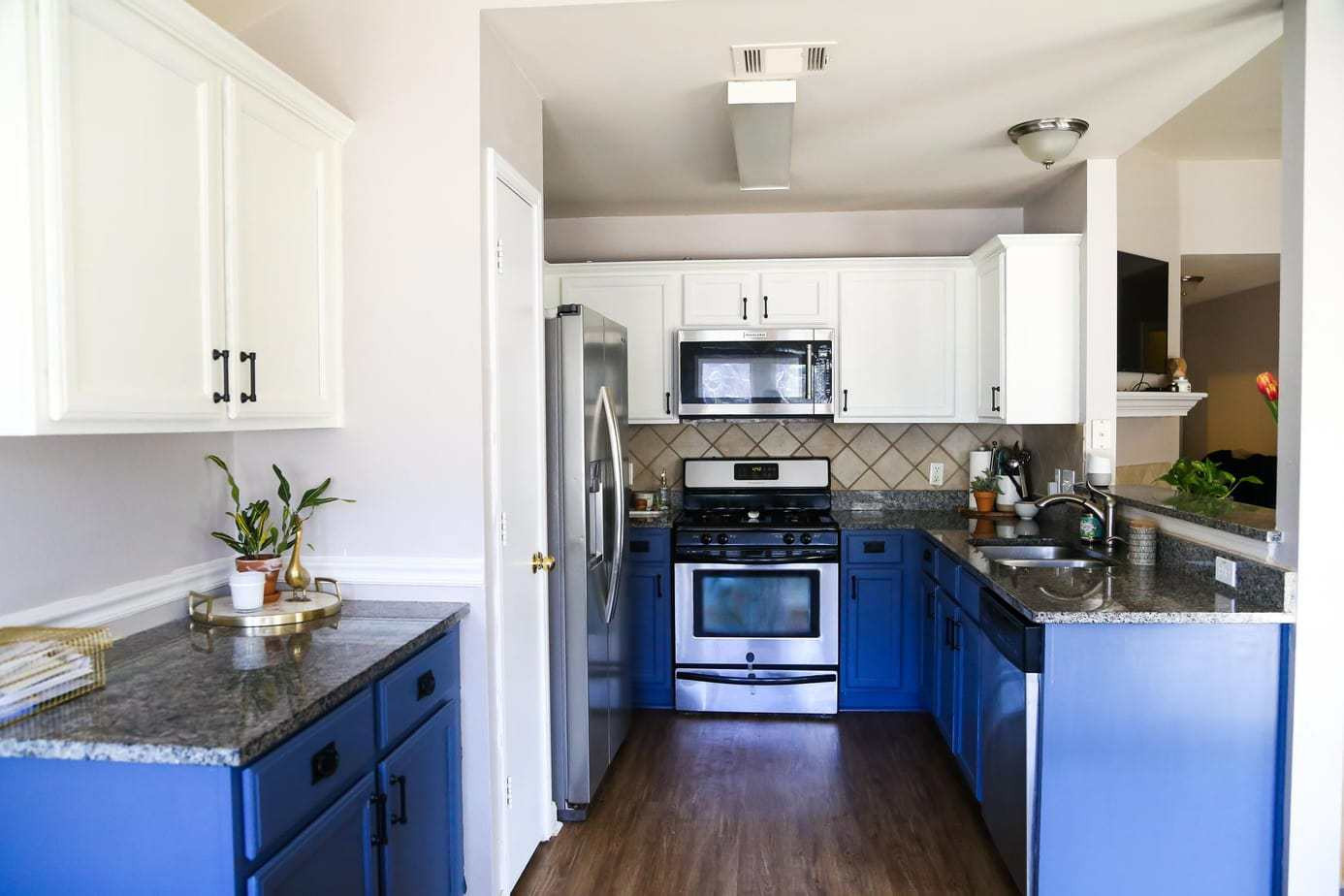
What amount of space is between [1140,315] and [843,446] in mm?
1498

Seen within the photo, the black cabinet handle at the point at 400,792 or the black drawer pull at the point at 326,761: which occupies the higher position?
the black drawer pull at the point at 326,761

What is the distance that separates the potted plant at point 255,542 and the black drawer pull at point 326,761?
68cm

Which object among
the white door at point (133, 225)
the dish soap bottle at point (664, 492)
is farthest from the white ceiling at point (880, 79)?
the dish soap bottle at point (664, 492)

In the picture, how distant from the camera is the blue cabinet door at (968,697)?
2.94m

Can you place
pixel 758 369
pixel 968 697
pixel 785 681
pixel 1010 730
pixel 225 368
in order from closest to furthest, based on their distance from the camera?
pixel 225 368
pixel 1010 730
pixel 968 697
pixel 785 681
pixel 758 369

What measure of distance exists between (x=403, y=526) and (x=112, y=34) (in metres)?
1.25

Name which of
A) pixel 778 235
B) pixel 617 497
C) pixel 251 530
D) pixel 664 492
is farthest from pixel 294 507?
pixel 778 235

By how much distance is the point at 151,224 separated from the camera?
1604 mm

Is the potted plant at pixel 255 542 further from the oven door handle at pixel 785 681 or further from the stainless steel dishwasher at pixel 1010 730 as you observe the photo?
the oven door handle at pixel 785 681

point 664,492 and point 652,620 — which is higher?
point 664,492

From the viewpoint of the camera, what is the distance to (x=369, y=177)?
2.28 metres

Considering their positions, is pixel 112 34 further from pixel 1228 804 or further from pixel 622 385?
Answer: pixel 1228 804

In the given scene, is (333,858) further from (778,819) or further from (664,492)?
(664,492)

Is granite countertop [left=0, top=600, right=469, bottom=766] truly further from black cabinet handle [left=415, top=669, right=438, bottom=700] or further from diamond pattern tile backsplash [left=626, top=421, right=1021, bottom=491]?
diamond pattern tile backsplash [left=626, top=421, right=1021, bottom=491]
